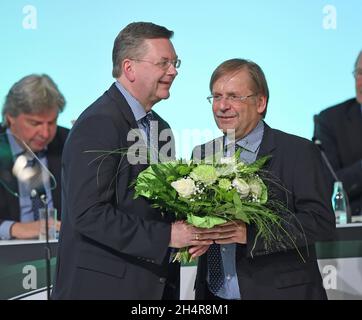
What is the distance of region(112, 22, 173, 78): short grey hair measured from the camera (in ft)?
10.6

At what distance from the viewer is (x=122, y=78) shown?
3270mm

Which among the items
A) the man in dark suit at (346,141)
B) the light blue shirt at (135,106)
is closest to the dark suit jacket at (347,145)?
the man in dark suit at (346,141)

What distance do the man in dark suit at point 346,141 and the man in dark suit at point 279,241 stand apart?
1.72 metres

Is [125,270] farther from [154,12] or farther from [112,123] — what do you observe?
[154,12]

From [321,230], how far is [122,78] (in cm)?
101

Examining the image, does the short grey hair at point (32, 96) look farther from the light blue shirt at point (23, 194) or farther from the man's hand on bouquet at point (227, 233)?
the man's hand on bouquet at point (227, 233)

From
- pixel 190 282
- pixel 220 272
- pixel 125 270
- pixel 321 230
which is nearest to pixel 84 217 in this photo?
pixel 125 270

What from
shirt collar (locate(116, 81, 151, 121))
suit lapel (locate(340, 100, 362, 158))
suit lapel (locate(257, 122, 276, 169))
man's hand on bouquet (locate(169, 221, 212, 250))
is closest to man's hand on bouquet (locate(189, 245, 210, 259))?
man's hand on bouquet (locate(169, 221, 212, 250))

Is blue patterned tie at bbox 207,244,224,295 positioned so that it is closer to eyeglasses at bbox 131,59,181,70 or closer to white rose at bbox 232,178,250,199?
white rose at bbox 232,178,250,199

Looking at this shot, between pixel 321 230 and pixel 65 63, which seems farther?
pixel 65 63

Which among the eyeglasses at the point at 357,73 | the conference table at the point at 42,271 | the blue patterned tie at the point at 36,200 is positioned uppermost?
the eyeglasses at the point at 357,73

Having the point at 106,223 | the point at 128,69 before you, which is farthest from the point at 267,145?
the point at 106,223

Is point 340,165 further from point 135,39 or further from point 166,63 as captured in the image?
point 135,39

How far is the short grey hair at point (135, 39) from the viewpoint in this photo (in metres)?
3.23
